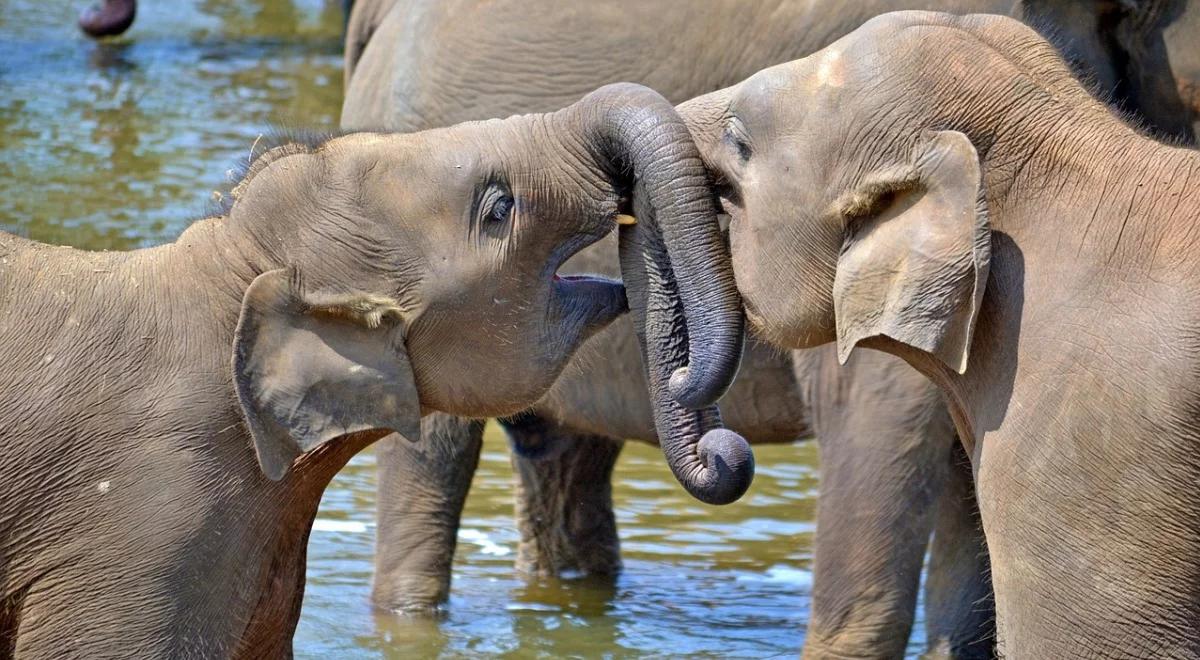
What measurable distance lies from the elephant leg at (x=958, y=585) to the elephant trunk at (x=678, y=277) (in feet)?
6.79

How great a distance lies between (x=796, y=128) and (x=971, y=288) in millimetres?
513

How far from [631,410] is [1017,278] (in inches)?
105

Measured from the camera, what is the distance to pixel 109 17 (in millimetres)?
13414

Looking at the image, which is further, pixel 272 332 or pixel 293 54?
pixel 293 54

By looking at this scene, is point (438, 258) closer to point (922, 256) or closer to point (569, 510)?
point (922, 256)

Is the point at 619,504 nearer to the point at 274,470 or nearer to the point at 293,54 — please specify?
the point at 274,470

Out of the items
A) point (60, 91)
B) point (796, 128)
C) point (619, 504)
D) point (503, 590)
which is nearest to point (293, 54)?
point (60, 91)

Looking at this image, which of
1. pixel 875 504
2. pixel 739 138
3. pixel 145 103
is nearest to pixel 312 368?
pixel 739 138

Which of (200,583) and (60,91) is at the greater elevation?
(200,583)

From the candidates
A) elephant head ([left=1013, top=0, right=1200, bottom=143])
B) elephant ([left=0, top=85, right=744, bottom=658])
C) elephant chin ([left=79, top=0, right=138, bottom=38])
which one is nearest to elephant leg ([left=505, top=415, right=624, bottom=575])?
elephant head ([left=1013, top=0, right=1200, bottom=143])

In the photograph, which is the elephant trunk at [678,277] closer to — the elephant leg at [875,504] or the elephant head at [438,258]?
the elephant head at [438,258]

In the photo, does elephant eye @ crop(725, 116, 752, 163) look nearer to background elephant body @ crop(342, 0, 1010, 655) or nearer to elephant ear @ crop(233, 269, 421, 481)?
background elephant body @ crop(342, 0, 1010, 655)

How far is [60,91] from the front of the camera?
13.5 m

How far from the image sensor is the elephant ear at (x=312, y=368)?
3.78 metres
